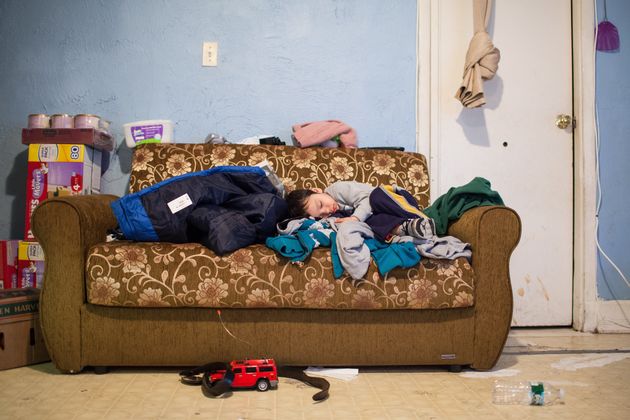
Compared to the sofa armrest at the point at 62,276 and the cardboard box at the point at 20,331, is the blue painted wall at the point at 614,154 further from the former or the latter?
the cardboard box at the point at 20,331

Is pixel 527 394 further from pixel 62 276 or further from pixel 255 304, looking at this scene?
pixel 62 276

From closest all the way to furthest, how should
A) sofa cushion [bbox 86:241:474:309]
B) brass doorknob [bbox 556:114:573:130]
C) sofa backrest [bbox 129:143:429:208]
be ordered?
sofa cushion [bbox 86:241:474:309] < sofa backrest [bbox 129:143:429:208] < brass doorknob [bbox 556:114:573:130]

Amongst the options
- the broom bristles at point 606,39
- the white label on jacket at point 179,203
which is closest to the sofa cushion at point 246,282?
the white label on jacket at point 179,203

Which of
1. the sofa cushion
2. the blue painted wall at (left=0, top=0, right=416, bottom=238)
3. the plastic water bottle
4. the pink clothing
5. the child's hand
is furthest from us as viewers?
the blue painted wall at (left=0, top=0, right=416, bottom=238)

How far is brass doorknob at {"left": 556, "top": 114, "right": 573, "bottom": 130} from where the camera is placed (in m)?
2.88

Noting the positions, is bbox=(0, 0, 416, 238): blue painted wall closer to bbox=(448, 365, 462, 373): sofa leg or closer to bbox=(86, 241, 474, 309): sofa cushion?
bbox=(86, 241, 474, 309): sofa cushion

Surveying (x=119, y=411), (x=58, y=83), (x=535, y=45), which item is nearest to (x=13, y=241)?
(x=58, y=83)

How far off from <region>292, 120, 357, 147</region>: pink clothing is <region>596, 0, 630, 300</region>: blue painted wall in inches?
57.5

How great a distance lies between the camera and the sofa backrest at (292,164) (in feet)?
8.09

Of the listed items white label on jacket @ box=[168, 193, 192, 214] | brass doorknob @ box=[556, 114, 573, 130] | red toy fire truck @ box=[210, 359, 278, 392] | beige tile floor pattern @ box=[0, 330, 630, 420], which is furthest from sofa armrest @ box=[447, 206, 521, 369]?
brass doorknob @ box=[556, 114, 573, 130]

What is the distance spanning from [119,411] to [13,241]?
1470 mm

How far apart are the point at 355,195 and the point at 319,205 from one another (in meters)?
0.17

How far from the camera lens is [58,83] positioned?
278 centimetres

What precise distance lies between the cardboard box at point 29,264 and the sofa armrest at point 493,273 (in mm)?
2037
